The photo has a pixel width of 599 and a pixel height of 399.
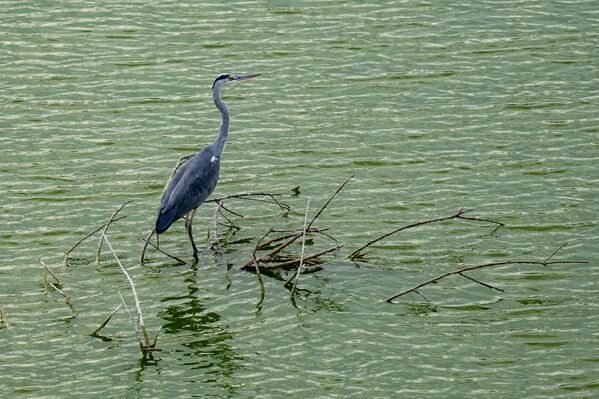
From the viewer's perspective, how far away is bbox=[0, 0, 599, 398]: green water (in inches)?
469

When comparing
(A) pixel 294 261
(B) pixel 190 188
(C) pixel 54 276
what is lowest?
(A) pixel 294 261

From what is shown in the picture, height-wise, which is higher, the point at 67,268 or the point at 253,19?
the point at 253,19

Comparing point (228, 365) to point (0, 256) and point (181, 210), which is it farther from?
point (0, 256)

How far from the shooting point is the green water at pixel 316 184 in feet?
39.1

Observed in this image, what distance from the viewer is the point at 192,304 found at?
43.3ft

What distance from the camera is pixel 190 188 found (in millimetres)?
14180

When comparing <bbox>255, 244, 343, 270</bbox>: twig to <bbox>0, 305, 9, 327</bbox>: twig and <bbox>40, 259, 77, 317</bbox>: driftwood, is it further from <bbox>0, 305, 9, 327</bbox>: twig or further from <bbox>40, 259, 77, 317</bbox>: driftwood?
<bbox>0, 305, 9, 327</bbox>: twig

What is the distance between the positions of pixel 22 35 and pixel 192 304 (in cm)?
842

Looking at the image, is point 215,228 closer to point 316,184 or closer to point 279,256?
point 279,256

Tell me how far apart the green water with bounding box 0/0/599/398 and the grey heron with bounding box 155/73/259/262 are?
0.50m

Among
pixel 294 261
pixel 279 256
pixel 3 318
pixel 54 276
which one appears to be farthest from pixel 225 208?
pixel 3 318

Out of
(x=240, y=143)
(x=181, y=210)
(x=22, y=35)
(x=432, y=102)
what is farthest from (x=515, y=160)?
(x=22, y=35)

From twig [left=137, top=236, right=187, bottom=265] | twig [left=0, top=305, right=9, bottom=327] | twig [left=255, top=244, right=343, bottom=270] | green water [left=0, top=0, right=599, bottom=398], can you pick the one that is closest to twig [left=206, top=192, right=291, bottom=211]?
green water [left=0, top=0, right=599, bottom=398]

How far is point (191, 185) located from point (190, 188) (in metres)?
0.03
